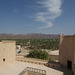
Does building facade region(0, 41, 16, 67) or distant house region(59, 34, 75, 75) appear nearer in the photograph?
distant house region(59, 34, 75, 75)

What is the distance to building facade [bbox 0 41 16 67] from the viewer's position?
14.0 meters

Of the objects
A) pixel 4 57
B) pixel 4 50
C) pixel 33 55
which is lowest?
pixel 33 55

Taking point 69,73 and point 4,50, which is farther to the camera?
point 4,50

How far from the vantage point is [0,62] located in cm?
1366

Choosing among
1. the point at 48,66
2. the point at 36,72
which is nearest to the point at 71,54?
the point at 48,66

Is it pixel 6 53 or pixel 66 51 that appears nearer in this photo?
pixel 66 51

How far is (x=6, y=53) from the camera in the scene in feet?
48.4

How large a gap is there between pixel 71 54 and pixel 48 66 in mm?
4475

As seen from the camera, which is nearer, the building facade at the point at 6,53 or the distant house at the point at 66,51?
the distant house at the point at 66,51

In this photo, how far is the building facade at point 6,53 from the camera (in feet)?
45.8

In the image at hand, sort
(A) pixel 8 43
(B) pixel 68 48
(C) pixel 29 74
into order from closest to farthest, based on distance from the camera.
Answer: (C) pixel 29 74 < (B) pixel 68 48 < (A) pixel 8 43

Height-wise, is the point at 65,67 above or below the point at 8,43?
below

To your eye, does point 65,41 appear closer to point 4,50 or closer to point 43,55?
point 4,50

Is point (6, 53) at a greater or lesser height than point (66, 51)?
lesser
